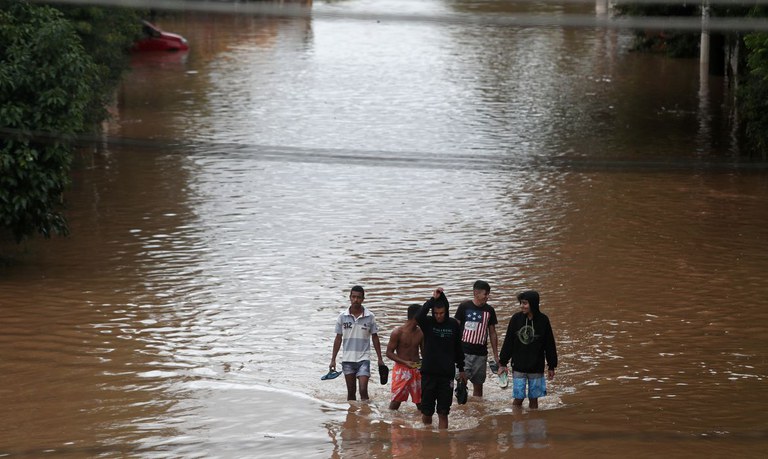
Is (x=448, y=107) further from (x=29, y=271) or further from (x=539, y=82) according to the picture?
(x=29, y=271)

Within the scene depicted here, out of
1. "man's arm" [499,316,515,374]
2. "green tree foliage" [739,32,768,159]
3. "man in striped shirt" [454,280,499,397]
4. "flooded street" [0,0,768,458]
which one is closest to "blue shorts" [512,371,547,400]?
"man's arm" [499,316,515,374]

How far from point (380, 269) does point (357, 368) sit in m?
6.31

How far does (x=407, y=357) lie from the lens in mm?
12391

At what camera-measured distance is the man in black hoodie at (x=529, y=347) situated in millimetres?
12188

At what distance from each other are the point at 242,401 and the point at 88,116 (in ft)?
43.2

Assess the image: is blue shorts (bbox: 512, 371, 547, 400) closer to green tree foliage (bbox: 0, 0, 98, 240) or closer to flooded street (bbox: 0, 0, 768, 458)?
flooded street (bbox: 0, 0, 768, 458)

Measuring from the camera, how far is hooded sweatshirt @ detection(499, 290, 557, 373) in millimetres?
12180

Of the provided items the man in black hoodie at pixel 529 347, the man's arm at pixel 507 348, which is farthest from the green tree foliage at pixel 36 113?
the man in black hoodie at pixel 529 347

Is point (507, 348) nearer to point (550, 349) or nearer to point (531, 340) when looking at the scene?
point (531, 340)

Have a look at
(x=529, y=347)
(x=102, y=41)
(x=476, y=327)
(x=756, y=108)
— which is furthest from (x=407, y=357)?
(x=102, y=41)

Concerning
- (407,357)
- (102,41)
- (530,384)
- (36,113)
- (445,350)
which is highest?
(102,41)

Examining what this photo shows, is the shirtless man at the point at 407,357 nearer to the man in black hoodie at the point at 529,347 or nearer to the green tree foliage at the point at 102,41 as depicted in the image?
the man in black hoodie at the point at 529,347

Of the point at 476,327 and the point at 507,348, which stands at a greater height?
the point at 476,327

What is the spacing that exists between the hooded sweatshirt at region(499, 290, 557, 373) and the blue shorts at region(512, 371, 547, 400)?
0.08m
